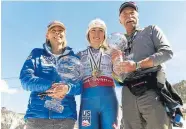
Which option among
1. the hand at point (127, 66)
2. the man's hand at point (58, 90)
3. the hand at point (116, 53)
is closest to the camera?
the hand at point (127, 66)

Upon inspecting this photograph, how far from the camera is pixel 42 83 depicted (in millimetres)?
2979

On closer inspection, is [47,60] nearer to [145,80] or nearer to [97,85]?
[97,85]

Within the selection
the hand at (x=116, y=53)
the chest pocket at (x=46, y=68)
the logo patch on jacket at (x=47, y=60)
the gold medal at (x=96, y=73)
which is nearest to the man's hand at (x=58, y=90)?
the chest pocket at (x=46, y=68)

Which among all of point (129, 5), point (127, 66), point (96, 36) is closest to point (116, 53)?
point (127, 66)

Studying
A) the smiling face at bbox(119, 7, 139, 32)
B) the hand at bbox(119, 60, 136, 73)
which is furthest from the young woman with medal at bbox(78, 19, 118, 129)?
the hand at bbox(119, 60, 136, 73)

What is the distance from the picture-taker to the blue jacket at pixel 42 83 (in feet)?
9.88

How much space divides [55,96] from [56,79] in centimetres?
25

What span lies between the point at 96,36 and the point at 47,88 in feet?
3.67

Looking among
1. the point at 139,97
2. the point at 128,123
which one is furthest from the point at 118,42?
the point at 128,123

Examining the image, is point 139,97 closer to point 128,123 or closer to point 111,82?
point 128,123

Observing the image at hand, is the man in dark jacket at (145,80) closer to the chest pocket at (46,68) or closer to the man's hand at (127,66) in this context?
the man's hand at (127,66)

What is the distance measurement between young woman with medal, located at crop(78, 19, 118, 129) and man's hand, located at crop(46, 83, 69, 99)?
1.53ft

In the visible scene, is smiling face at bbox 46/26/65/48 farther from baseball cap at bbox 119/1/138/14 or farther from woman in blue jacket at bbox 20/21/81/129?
baseball cap at bbox 119/1/138/14

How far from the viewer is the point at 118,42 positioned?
10.6 ft
